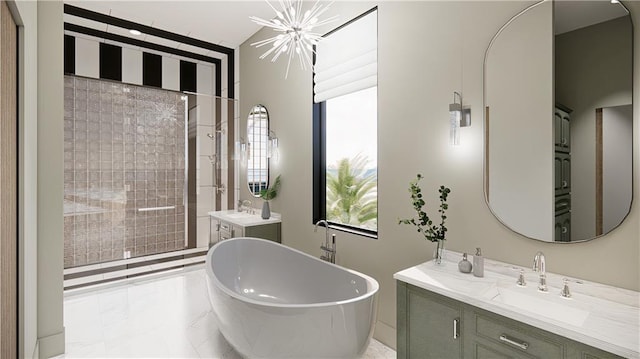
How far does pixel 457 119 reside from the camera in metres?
1.83

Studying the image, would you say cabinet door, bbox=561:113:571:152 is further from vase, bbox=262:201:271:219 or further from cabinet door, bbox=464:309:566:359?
vase, bbox=262:201:271:219

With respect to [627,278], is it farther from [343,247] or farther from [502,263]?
[343,247]

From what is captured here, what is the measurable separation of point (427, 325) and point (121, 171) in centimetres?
378

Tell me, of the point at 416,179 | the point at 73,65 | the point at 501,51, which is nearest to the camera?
the point at 501,51

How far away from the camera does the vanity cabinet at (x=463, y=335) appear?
1.19 meters

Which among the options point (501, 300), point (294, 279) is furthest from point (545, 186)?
point (294, 279)

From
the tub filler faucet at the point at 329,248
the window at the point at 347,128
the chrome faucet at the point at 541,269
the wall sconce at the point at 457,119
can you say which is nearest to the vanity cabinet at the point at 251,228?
the window at the point at 347,128

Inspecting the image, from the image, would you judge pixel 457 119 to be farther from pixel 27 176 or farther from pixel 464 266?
pixel 27 176

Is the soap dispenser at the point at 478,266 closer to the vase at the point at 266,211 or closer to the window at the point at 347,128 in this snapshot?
the window at the point at 347,128

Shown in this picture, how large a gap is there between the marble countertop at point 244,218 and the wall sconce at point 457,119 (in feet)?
7.20

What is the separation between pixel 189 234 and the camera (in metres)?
4.17

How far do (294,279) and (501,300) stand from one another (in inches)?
70.7

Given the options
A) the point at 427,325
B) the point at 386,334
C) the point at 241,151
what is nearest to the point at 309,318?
the point at 427,325

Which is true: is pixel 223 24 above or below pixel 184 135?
above
